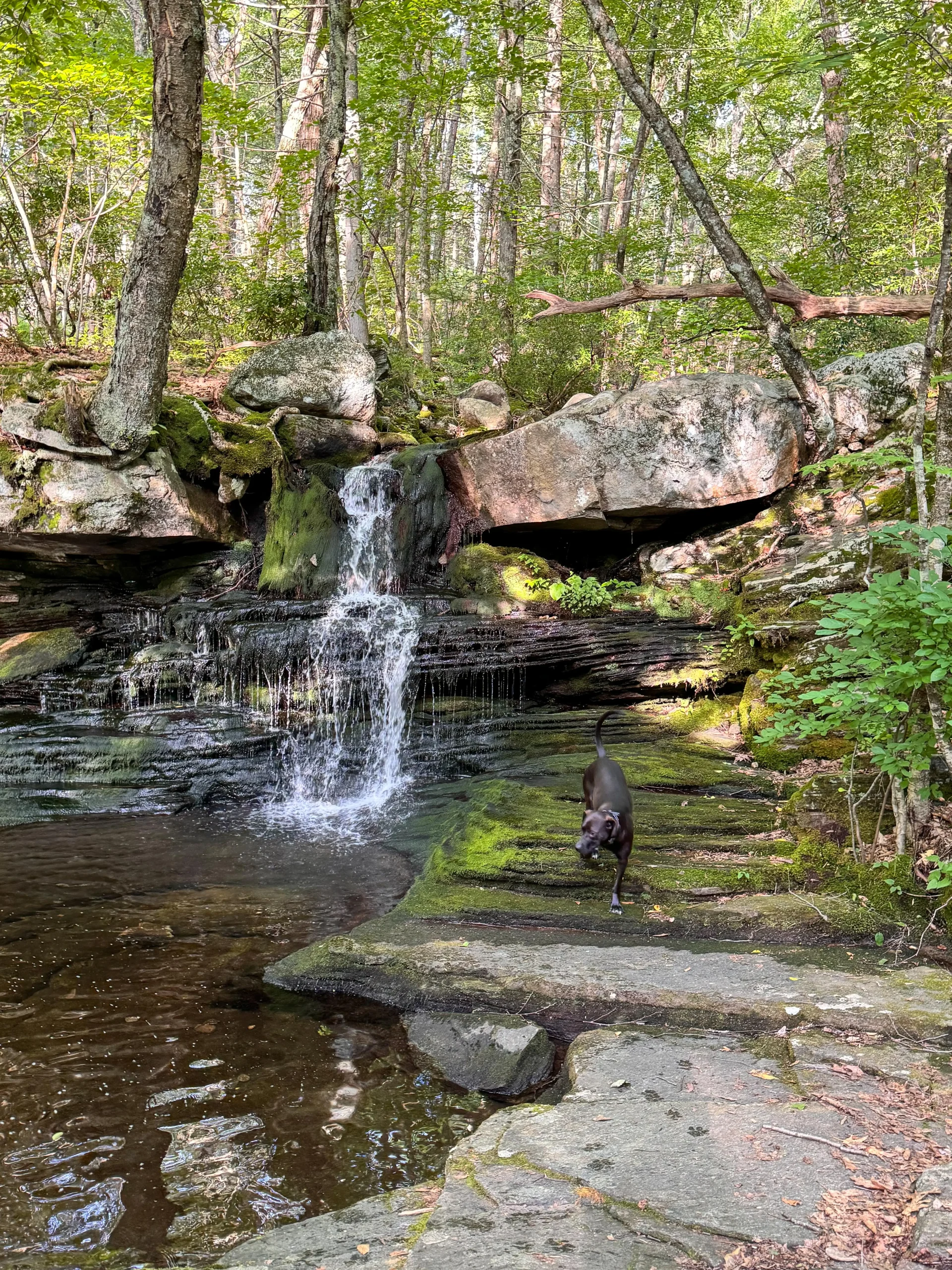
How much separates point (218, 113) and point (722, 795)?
36.8 ft

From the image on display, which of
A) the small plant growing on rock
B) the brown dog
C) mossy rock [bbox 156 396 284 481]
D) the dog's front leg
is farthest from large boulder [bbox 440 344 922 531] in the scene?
the dog's front leg

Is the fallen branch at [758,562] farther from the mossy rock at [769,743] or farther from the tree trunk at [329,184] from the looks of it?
the tree trunk at [329,184]

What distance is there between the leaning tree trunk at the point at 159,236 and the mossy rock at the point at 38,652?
234cm

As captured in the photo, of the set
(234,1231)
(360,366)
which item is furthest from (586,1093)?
(360,366)

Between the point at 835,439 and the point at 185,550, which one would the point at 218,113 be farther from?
the point at 835,439

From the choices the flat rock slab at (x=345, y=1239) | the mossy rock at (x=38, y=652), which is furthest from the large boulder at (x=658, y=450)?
the flat rock slab at (x=345, y=1239)

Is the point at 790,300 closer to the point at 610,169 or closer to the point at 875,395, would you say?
the point at 875,395

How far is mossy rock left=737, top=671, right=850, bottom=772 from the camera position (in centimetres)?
654

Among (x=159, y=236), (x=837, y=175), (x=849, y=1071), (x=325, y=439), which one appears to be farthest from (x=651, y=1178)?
(x=837, y=175)

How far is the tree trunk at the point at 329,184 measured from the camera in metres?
11.9

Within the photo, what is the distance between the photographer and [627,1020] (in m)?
3.75

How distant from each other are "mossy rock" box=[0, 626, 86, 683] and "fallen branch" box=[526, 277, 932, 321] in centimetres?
709

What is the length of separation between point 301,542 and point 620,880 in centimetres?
693

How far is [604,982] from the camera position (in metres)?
3.98
